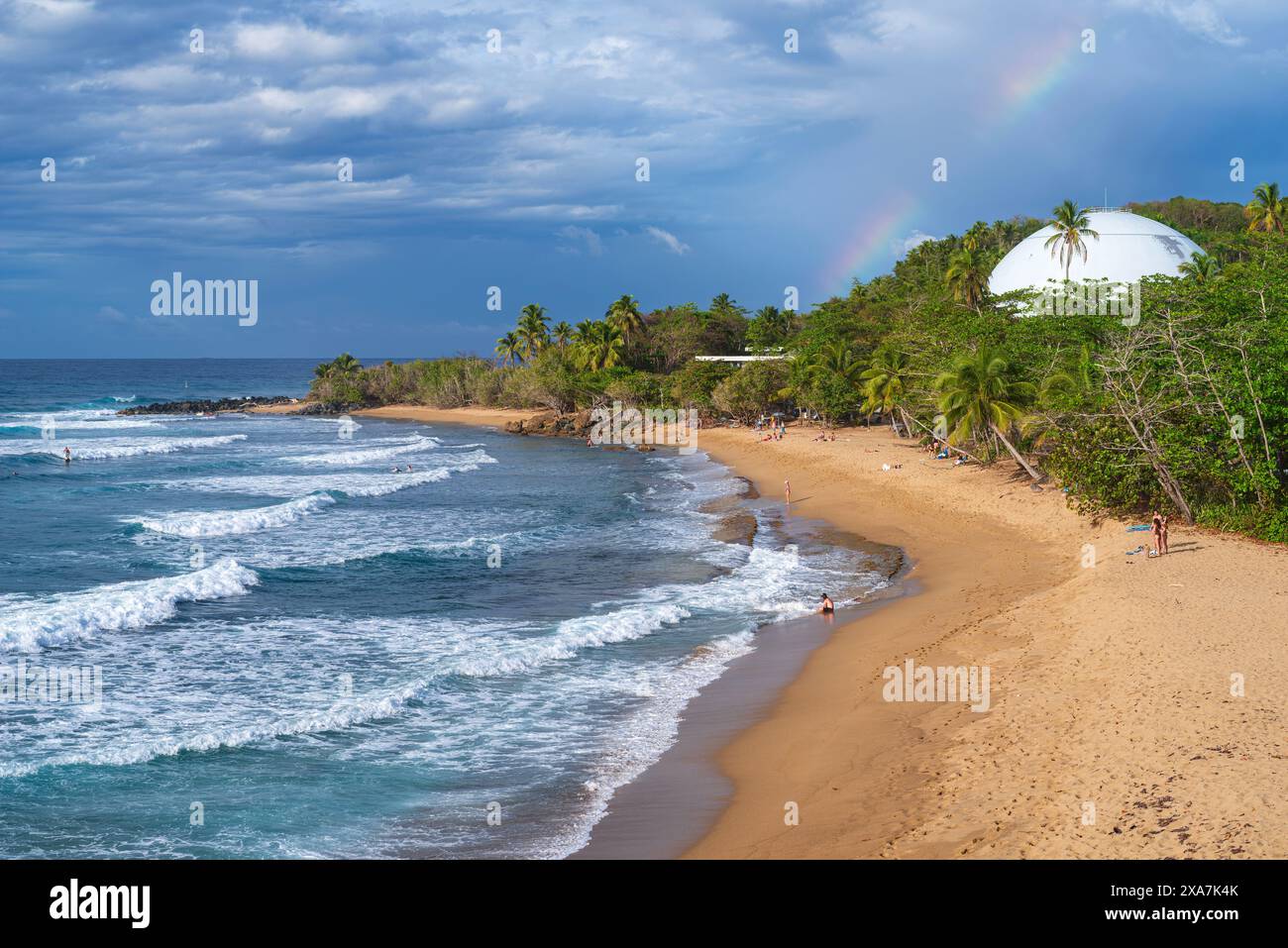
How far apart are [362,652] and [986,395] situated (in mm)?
24547

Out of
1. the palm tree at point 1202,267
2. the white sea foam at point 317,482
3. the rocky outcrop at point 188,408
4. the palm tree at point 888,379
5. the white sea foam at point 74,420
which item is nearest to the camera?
the white sea foam at point 317,482

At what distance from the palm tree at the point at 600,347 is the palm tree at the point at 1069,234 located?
3700 cm

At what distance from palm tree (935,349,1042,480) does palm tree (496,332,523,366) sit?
3012 inches

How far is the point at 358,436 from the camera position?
270 ft

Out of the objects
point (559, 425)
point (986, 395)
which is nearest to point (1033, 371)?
point (986, 395)

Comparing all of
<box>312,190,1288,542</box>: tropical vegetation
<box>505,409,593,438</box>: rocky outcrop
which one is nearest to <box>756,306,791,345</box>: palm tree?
<box>312,190,1288,542</box>: tropical vegetation

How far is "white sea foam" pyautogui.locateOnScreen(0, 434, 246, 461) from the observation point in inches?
2606

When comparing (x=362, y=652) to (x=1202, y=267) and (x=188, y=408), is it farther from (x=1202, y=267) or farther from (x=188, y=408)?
(x=188, y=408)

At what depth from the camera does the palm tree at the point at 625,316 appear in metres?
92.8

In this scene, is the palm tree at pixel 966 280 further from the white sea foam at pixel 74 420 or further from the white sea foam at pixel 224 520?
the white sea foam at pixel 74 420

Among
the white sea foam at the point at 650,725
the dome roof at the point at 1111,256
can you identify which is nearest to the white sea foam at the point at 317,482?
the white sea foam at the point at 650,725

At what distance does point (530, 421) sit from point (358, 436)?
14.1 m

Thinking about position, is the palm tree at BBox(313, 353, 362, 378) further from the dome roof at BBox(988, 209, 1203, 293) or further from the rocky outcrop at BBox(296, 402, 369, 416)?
the dome roof at BBox(988, 209, 1203, 293)
